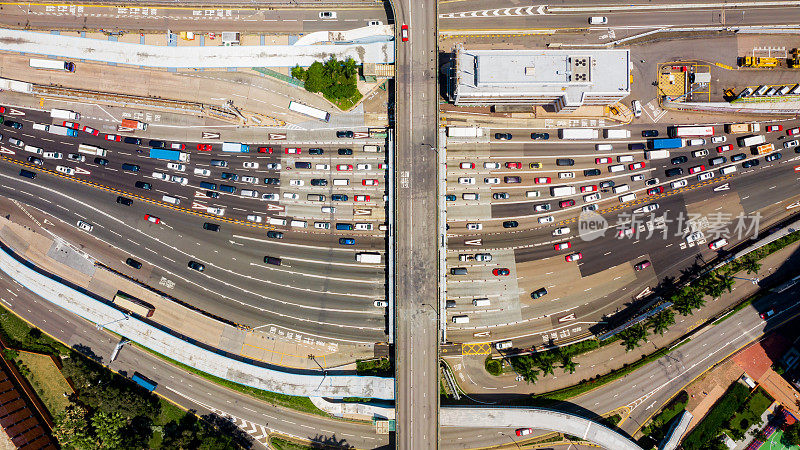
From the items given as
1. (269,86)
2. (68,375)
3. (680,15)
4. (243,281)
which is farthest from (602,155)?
(68,375)

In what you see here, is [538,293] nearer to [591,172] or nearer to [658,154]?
[591,172]

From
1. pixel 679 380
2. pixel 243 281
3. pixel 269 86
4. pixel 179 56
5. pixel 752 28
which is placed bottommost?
pixel 679 380

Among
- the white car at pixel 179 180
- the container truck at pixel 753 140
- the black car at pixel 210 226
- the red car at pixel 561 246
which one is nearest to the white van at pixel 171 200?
the white car at pixel 179 180

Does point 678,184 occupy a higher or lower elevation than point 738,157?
lower

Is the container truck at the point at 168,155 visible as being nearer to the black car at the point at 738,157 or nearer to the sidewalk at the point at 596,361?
the sidewalk at the point at 596,361

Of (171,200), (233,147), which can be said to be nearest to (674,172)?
(233,147)

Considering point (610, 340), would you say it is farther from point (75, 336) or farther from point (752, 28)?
point (75, 336)
